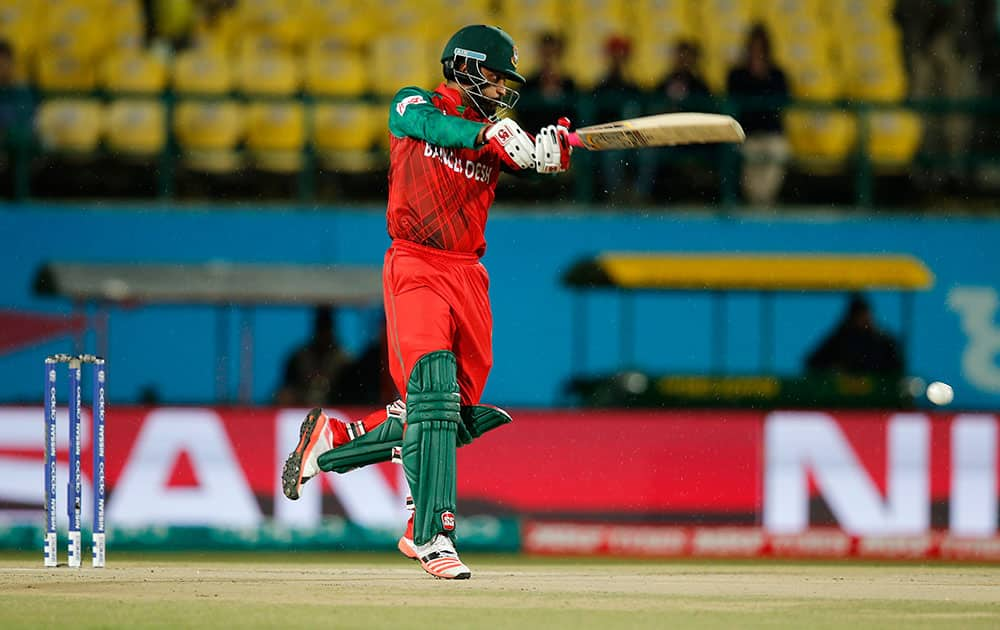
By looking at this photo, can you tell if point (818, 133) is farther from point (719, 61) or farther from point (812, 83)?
point (719, 61)

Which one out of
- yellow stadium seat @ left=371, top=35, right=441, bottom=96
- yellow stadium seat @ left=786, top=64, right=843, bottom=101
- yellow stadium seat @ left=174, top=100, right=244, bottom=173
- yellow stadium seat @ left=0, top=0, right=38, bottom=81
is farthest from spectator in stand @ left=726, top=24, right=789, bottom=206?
yellow stadium seat @ left=0, top=0, right=38, bottom=81

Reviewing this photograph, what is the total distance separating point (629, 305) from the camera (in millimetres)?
16375

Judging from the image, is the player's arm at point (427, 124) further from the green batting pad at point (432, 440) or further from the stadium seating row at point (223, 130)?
the stadium seating row at point (223, 130)

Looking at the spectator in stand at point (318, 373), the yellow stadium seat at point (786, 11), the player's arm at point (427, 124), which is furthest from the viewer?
the yellow stadium seat at point (786, 11)

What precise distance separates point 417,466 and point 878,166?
9.83 metres

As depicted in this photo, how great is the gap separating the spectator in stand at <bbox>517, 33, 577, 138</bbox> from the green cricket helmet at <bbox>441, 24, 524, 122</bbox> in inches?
289

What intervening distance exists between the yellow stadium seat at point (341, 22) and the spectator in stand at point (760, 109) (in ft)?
11.6

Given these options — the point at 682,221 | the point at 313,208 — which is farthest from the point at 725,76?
the point at 313,208

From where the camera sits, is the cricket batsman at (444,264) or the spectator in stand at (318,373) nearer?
the cricket batsman at (444,264)

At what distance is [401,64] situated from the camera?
16844 mm

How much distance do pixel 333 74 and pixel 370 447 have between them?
28.8 ft

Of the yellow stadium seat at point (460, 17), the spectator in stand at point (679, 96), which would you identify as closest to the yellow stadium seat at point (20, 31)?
the yellow stadium seat at point (460, 17)

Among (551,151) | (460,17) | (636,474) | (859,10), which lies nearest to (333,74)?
(460,17)

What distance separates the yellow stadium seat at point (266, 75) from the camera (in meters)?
16.6
